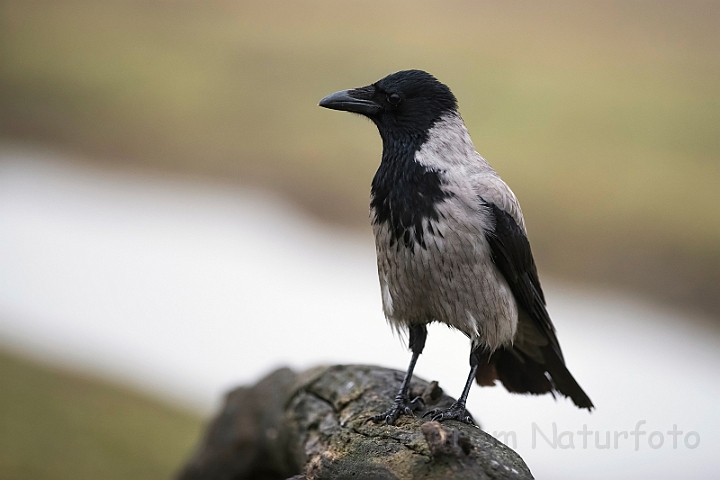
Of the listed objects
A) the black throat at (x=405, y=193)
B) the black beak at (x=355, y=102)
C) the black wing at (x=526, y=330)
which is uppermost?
the black beak at (x=355, y=102)

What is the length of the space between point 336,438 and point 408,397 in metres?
0.40

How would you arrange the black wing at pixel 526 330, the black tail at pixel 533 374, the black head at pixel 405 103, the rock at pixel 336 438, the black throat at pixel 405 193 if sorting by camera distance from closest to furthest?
1. the rock at pixel 336 438
2. the black throat at pixel 405 193
3. the black wing at pixel 526 330
4. the black head at pixel 405 103
5. the black tail at pixel 533 374

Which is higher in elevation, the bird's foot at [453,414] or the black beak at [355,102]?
the black beak at [355,102]

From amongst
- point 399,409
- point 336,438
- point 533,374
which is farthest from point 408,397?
point 533,374

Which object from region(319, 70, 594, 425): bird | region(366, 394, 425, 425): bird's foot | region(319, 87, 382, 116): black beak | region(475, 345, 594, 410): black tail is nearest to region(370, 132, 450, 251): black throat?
region(319, 70, 594, 425): bird

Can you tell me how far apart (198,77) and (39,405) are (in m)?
4.64

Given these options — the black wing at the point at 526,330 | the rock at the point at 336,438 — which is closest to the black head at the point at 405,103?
the black wing at the point at 526,330

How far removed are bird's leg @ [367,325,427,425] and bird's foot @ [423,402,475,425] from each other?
0.33 ft

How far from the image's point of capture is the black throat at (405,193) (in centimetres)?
304

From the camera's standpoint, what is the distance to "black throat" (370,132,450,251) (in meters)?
3.04

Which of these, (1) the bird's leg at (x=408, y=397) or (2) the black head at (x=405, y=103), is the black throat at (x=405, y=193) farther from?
(1) the bird's leg at (x=408, y=397)

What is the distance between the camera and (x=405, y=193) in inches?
122

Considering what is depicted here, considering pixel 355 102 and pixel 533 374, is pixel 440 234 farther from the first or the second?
pixel 533 374

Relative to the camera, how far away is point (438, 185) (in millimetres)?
3098
